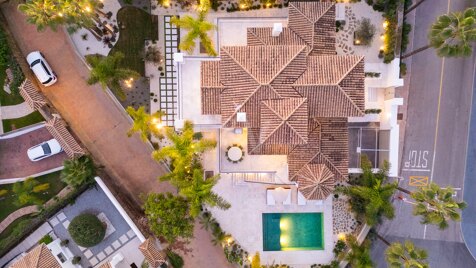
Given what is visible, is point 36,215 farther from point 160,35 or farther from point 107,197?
point 160,35

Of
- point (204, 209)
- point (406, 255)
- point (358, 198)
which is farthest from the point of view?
point (204, 209)

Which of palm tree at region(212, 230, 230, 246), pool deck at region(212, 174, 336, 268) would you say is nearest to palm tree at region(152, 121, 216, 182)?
pool deck at region(212, 174, 336, 268)

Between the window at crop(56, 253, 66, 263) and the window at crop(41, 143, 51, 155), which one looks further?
the window at crop(41, 143, 51, 155)

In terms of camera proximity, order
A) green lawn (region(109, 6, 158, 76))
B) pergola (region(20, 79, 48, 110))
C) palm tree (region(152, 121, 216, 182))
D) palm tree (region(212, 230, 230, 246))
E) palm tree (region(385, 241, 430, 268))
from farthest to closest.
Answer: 1. green lawn (region(109, 6, 158, 76))
2. palm tree (region(212, 230, 230, 246))
3. pergola (region(20, 79, 48, 110))
4. palm tree (region(152, 121, 216, 182))
5. palm tree (region(385, 241, 430, 268))

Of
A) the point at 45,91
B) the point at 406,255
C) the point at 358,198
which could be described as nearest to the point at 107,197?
the point at 45,91

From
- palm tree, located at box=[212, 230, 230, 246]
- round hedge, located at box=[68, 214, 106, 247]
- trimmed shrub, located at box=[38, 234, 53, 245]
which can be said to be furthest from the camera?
palm tree, located at box=[212, 230, 230, 246]

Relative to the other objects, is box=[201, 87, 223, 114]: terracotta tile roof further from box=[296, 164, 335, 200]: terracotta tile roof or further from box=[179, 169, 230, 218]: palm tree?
box=[296, 164, 335, 200]: terracotta tile roof

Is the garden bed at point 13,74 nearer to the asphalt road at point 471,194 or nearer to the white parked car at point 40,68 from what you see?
the white parked car at point 40,68
